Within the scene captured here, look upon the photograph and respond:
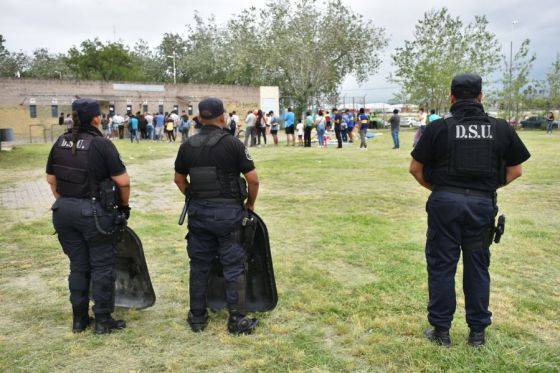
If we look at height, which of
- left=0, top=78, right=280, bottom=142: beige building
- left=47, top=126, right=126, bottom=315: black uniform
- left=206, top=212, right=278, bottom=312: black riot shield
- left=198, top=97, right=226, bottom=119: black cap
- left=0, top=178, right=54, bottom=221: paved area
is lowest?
left=0, top=178, right=54, bottom=221: paved area

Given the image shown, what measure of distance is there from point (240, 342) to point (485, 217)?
6.22 ft

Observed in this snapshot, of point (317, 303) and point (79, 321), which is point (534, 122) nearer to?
point (317, 303)

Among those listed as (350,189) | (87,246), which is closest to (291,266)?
(87,246)

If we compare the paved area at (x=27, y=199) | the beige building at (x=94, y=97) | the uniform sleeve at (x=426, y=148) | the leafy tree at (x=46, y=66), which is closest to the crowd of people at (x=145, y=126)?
the beige building at (x=94, y=97)

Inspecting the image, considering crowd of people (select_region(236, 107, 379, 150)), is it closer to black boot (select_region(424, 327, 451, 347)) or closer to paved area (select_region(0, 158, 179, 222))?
paved area (select_region(0, 158, 179, 222))

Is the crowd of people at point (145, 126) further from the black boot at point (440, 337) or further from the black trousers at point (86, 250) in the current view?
the black boot at point (440, 337)

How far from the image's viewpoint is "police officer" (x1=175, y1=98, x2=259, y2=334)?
12.3 ft

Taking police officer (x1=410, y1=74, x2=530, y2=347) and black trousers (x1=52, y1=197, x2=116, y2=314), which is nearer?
police officer (x1=410, y1=74, x2=530, y2=347)

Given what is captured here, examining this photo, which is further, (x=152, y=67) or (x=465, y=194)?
(x=152, y=67)

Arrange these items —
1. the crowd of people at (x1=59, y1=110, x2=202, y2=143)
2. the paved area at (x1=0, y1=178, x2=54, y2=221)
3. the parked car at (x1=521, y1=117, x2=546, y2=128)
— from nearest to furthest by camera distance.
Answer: the paved area at (x1=0, y1=178, x2=54, y2=221) → the crowd of people at (x1=59, y1=110, x2=202, y2=143) → the parked car at (x1=521, y1=117, x2=546, y2=128)

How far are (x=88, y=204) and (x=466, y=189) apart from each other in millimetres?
2616

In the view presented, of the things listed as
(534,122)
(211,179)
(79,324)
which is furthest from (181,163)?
(534,122)

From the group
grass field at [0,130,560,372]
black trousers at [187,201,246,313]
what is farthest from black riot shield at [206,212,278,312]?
black trousers at [187,201,246,313]

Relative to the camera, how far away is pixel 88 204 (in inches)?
145
